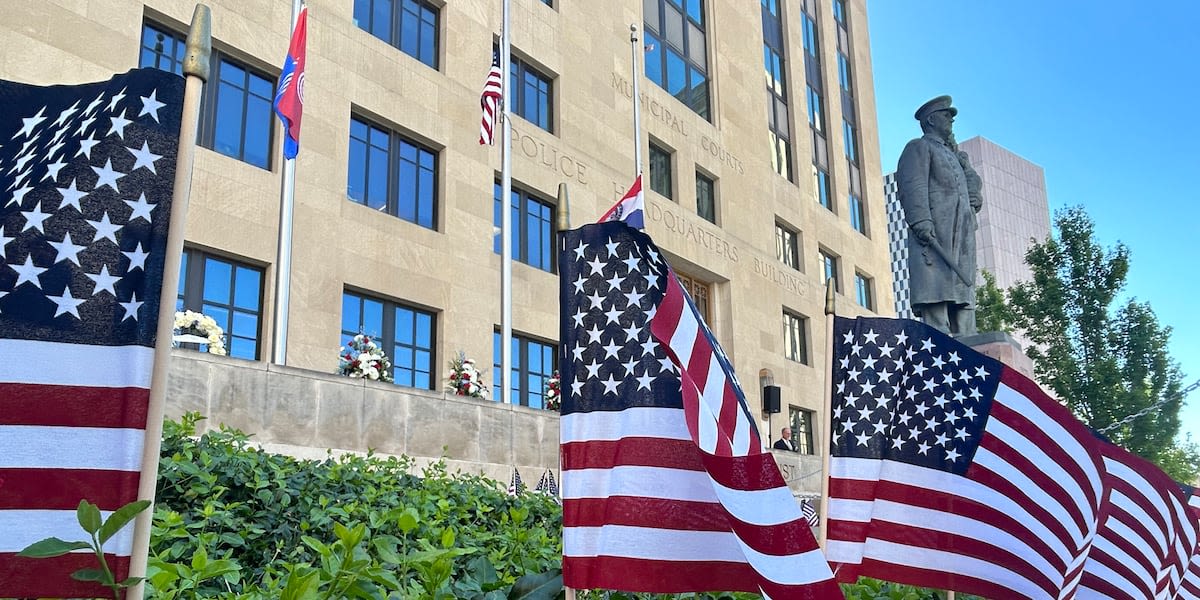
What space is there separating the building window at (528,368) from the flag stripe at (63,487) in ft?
57.4

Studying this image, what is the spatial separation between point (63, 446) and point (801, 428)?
30.4m

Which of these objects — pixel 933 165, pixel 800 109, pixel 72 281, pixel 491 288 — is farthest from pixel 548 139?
pixel 72 281

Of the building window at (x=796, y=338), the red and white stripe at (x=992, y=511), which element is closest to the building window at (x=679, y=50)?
the building window at (x=796, y=338)

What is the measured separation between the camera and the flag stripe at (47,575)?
9.16 ft

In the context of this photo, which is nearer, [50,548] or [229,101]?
[50,548]

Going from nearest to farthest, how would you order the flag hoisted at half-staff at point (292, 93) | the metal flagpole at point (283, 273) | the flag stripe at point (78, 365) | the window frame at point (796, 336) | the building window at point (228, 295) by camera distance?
the flag stripe at point (78, 365), the flag hoisted at half-staff at point (292, 93), the metal flagpole at point (283, 273), the building window at point (228, 295), the window frame at point (796, 336)

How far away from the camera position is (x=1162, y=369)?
103 feet

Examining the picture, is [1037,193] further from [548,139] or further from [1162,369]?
[548,139]

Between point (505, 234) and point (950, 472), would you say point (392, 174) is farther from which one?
point (950, 472)

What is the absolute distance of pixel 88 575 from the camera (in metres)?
2.72

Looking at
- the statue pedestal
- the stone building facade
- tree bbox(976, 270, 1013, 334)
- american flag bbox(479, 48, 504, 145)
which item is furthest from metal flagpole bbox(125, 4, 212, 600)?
tree bbox(976, 270, 1013, 334)

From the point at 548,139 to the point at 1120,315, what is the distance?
21369mm

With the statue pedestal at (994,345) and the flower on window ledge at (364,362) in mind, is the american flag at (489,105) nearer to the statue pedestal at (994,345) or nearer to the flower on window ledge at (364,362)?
the flower on window ledge at (364,362)

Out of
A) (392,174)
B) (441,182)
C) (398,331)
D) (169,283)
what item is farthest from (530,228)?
(169,283)
